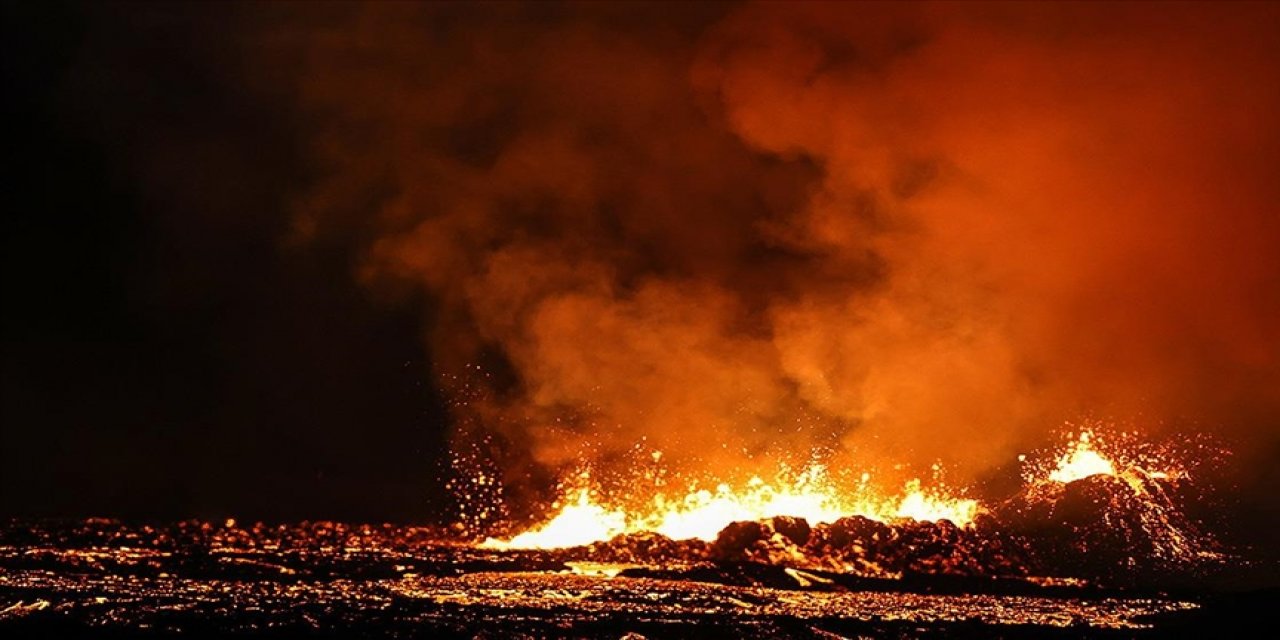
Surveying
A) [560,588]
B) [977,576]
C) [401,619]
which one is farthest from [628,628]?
[977,576]

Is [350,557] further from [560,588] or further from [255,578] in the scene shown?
[560,588]

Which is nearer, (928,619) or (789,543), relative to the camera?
(928,619)

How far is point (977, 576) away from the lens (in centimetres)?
9550

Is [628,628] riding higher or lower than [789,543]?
lower

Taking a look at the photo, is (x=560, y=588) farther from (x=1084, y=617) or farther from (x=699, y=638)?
(x=1084, y=617)

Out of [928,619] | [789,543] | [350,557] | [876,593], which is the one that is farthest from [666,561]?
[928,619]

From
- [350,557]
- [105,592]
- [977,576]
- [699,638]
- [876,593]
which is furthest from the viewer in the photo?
[977,576]

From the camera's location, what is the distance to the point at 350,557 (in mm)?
86500

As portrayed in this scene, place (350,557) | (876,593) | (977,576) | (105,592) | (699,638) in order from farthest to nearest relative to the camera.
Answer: (977,576) → (350,557) → (876,593) → (105,592) → (699,638)

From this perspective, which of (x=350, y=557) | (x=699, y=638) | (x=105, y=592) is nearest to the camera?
(x=699, y=638)

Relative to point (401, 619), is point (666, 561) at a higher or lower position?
higher

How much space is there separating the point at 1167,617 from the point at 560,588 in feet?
124

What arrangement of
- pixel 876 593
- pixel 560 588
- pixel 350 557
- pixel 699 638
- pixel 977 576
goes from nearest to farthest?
1. pixel 699 638
2. pixel 560 588
3. pixel 876 593
4. pixel 350 557
5. pixel 977 576

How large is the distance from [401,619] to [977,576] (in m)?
59.5
